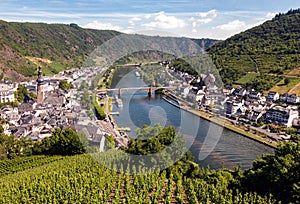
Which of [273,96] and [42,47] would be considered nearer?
[273,96]

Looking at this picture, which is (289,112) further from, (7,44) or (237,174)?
(7,44)

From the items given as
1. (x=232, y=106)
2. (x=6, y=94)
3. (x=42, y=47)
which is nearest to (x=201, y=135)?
(x=232, y=106)

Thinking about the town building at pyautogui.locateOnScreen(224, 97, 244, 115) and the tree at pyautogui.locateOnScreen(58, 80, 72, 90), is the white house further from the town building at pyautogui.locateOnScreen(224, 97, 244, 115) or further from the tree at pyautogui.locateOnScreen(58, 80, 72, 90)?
the town building at pyautogui.locateOnScreen(224, 97, 244, 115)

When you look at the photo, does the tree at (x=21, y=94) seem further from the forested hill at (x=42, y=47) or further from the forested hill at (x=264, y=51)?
the forested hill at (x=264, y=51)

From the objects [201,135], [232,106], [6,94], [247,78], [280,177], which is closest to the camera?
[280,177]

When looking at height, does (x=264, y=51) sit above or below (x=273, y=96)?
above

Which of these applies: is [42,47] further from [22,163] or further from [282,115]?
[282,115]

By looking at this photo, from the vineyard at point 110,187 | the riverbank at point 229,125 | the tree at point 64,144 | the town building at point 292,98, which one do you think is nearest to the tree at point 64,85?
the riverbank at point 229,125
